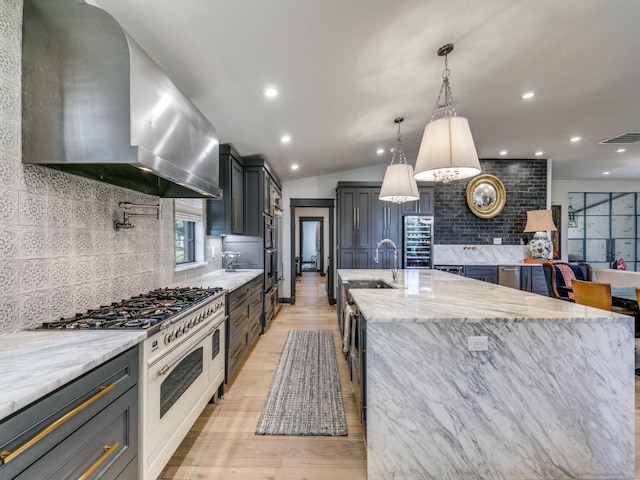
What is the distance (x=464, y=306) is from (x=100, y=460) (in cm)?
191

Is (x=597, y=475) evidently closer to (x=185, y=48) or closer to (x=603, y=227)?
(x=185, y=48)

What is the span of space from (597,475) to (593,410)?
36 centimetres

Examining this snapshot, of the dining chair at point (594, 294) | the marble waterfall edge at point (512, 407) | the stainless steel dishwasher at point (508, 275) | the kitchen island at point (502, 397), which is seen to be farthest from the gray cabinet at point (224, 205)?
the stainless steel dishwasher at point (508, 275)

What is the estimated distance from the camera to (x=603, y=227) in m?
7.50

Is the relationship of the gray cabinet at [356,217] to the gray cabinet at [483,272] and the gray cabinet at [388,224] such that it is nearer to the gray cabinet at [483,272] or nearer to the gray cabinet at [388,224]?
the gray cabinet at [388,224]

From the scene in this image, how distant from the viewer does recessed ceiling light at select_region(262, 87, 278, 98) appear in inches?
99.0

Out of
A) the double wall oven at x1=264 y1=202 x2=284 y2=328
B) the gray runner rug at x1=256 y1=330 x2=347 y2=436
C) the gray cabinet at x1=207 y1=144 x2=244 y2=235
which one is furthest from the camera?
the double wall oven at x1=264 y1=202 x2=284 y2=328

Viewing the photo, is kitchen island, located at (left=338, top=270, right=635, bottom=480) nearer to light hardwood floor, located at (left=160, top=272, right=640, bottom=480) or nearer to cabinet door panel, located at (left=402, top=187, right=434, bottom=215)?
light hardwood floor, located at (left=160, top=272, right=640, bottom=480)

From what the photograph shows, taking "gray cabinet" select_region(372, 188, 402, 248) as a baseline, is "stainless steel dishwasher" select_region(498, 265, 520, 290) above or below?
below

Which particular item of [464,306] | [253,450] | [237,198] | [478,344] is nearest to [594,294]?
[464,306]

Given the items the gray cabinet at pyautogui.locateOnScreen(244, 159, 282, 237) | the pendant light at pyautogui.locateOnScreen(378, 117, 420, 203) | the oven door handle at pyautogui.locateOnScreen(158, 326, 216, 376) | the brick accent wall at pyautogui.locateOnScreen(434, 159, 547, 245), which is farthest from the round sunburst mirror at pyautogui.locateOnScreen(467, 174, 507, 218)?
the oven door handle at pyautogui.locateOnScreen(158, 326, 216, 376)

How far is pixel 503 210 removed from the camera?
5852 mm

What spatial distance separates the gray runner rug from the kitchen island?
0.63 meters

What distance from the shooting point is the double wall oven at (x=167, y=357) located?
1.36 m
